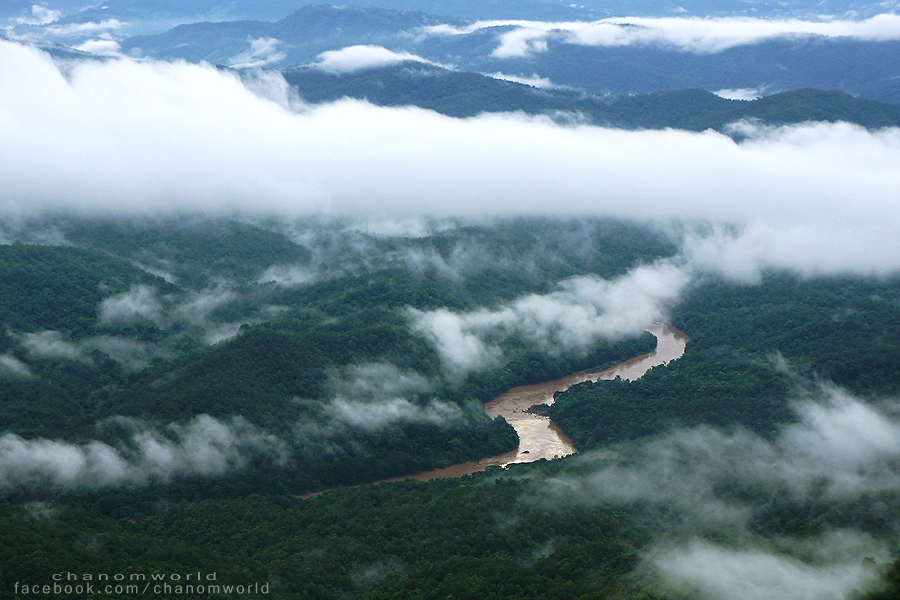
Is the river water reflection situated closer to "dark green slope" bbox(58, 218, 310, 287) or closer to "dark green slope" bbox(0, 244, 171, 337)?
"dark green slope" bbox(0, 244, 171, 337)

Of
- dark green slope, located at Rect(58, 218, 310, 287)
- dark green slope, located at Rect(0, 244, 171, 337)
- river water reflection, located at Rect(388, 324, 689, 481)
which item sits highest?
dark green slope, located at Rect(58, 218, 310, 287)

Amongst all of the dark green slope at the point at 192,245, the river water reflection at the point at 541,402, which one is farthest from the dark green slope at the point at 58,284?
the river water reflection at the point at 541,402

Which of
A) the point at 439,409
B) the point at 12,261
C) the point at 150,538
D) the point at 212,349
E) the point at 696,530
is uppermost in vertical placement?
the point at 12,261

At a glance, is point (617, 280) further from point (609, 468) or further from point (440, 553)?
Answer: point (440, 553)

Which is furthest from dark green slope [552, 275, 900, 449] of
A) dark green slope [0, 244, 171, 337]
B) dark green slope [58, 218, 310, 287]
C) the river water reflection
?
dark green slope [58, 218, 310, 287]

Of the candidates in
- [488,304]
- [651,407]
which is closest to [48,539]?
[651,407]

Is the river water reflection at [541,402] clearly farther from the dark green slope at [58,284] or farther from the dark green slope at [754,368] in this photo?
the dark green slope at [58,284]

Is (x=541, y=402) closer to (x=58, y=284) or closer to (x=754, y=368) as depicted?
(x=754, y=368)

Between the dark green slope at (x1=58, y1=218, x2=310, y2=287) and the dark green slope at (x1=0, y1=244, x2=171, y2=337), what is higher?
the dark green slope at (x1=58, y1=218, x2=310, y2=287)
